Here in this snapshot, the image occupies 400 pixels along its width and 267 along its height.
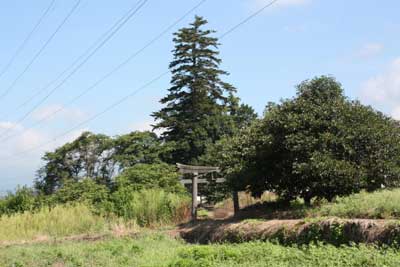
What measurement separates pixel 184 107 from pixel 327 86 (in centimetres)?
2902

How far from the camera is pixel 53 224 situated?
23000 millimetres

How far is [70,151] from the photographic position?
4359 cm

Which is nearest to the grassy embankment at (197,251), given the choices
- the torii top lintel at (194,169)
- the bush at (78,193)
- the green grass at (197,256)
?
the green grass at (197,256)

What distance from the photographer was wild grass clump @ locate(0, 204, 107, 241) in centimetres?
2234

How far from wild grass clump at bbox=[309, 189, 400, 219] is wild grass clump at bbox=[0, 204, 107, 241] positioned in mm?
11085

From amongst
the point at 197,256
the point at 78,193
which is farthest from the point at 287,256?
the point at 78,193

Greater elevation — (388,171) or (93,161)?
(93,161)

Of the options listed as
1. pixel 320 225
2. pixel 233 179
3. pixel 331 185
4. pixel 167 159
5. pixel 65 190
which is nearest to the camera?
pixel 320 225

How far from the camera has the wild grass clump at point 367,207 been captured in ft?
37.9

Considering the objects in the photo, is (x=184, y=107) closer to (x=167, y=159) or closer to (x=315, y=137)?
(x=167, y=159)

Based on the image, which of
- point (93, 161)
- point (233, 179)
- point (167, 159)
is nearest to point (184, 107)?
point (167, 159)

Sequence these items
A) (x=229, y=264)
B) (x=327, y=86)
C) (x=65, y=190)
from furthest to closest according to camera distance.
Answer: (x=65, y=190)
(x=327, y=86)
(x=229, y=264)

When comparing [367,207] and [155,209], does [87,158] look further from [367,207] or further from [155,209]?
[367,207]

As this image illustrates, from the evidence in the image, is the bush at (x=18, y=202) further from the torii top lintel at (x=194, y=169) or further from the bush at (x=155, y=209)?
the torii top lintel at (x=194, y=169)
